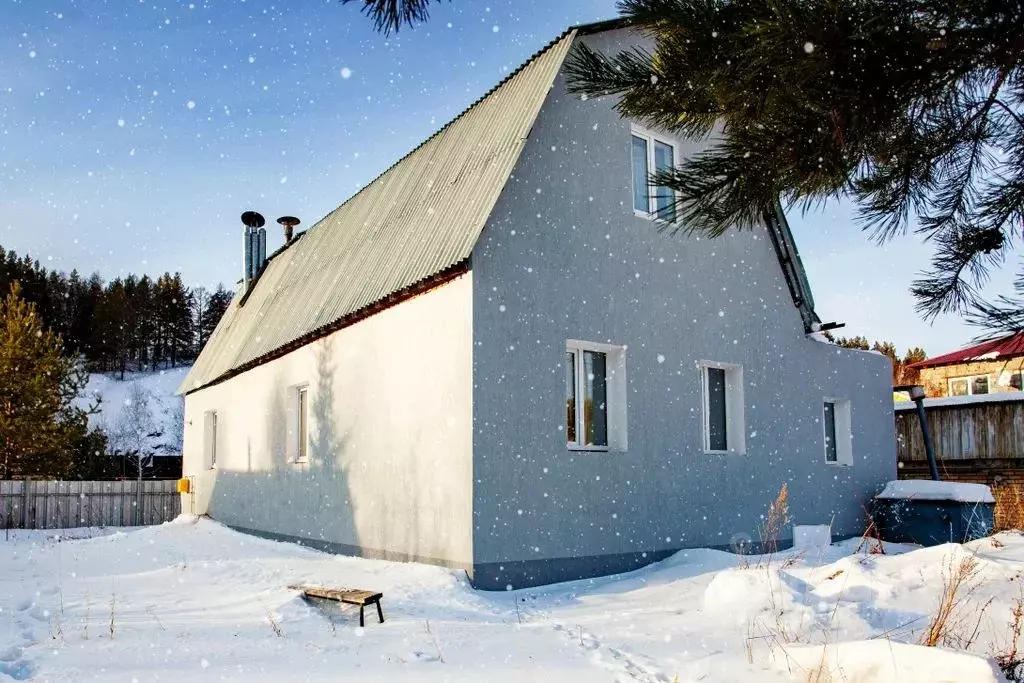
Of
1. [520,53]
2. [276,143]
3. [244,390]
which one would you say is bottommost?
[244,390]

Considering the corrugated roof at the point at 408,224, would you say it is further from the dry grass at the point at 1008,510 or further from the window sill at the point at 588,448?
the dry grass at the point at 1008,510

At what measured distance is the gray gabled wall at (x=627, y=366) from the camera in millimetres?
8938

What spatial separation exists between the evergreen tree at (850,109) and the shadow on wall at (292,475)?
8.37 meters

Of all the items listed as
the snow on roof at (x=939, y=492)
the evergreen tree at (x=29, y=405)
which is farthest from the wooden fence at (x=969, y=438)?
the evergreen tree at (x=29, y=405)

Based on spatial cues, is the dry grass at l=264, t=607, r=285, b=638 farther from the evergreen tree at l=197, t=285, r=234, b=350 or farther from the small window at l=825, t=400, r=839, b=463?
the evergreen tree at l=197, t=285, r=234, b=350

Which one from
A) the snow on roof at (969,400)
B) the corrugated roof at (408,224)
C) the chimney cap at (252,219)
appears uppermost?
the chimney cap at (252,219)

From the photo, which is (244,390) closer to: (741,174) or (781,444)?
(781,444)

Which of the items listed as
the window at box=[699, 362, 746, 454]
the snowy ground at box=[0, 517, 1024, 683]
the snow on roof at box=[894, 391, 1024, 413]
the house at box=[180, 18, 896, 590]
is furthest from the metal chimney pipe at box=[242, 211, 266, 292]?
the snow on roof at box=[894, 391, 1024, 413]

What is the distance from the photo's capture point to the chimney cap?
67.8ft

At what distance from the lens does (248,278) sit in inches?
800

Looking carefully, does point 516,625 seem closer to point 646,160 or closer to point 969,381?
point 646,160

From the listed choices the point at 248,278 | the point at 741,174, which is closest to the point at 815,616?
the point at 741,174

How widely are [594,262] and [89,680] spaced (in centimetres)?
700

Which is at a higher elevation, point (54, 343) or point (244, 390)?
point (54, 343)
